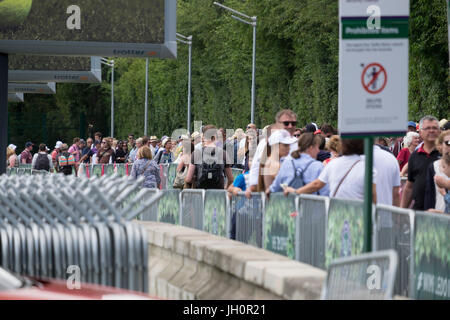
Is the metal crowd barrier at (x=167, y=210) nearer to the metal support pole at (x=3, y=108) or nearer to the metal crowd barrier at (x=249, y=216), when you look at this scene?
the metal crowd barrier at (x=249, y=216)

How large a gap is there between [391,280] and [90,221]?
8.72 ft

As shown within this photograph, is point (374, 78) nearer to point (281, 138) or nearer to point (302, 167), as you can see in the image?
point (302, 167)

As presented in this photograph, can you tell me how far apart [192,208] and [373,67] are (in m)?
7.63

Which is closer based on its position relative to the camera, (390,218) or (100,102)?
(390,218)

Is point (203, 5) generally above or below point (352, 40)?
above

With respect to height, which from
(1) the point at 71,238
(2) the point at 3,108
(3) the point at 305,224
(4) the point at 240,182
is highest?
(2) the point at 3,108

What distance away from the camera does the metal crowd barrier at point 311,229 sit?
989cm

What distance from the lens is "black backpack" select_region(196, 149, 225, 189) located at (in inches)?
672

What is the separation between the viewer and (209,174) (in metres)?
17.1

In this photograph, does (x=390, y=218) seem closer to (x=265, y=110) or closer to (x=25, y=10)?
(x=25, y=10)

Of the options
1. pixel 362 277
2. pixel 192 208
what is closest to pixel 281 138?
pixel 192 208

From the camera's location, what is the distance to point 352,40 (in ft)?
23.8
